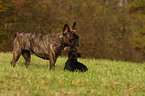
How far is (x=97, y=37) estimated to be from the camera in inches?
733

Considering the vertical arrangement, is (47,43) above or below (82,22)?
below

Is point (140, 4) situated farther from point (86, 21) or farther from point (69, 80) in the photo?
point (69, 80)

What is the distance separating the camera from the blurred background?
60.3 feet

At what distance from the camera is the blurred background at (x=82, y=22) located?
18.4 metres

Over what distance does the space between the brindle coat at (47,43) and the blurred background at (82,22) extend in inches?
389

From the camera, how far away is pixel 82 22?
1848cm

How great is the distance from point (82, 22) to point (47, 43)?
36.4ft

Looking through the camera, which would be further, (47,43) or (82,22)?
(82,22)

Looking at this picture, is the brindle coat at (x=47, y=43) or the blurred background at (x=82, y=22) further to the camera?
the blurred background at (x=82, y=22)

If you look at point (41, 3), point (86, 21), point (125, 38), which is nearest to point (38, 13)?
point (41, 3)

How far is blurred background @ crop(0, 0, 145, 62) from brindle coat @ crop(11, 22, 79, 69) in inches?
389

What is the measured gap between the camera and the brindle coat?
754cm

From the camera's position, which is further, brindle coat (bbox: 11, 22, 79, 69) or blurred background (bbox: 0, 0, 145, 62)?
blurred background (bbox: 0, 0, 145, 62)

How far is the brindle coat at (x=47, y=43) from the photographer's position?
7.54 metres
